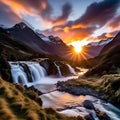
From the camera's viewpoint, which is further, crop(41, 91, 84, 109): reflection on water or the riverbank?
the riverbank

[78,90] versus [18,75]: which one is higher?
[18,75]

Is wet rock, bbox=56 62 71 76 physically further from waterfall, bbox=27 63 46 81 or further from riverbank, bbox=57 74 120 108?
riverbank, bbox=57 74 120 108

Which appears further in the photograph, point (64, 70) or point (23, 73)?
point (64, 70)

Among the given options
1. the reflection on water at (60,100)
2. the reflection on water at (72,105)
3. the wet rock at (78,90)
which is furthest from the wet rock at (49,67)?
the reflection on water at (60,100)

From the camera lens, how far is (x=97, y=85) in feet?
222

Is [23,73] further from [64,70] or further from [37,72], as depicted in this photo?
[64,70]

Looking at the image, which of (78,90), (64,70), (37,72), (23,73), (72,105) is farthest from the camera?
(64,70)

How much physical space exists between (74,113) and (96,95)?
69.1ft

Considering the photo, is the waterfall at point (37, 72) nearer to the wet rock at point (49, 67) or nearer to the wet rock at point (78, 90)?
the wet rock at point (49, 67)

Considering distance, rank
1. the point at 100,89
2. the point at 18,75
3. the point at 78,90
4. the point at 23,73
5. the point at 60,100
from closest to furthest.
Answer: the point at 60,100 → the point at 78,90 → the point at 100,89 → the point at 18,75 → the point at 23,73

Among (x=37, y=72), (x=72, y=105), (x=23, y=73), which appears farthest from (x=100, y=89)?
(x=37, y=72)

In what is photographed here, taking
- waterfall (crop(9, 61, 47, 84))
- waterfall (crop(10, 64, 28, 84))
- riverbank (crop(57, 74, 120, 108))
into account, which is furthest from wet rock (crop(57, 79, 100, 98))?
waterfall (crop(9, 61, 47, 84))

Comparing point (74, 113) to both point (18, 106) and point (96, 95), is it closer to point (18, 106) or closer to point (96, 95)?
point (18, 106)

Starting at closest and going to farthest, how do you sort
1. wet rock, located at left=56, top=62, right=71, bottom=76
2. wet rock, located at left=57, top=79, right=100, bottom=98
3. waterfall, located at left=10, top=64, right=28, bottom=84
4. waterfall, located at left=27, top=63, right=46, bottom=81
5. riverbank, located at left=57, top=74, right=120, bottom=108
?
riverbank, located at left=57, top=74, right=120, bottom=108 < wet rock, located at left=57, top=79, right=100, bottom=98 < waterfall, located at left=10, top=64, right=28, bottom=84 < waterfall, located at left=27, top=63, right=46, bottom=81 < wet rock, located at left=56, top=62, right=71, bottom=76
